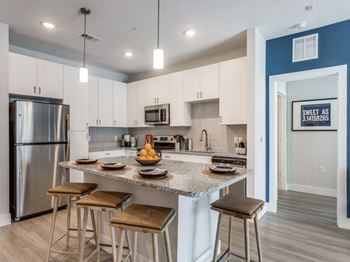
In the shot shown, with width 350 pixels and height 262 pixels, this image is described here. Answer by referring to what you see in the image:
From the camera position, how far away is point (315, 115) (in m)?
4.43

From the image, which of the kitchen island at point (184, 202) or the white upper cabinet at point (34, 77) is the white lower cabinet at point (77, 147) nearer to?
the white upper cabinet at point (34, 77)

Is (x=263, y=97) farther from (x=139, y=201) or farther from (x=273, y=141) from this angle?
(x=139, y=201)

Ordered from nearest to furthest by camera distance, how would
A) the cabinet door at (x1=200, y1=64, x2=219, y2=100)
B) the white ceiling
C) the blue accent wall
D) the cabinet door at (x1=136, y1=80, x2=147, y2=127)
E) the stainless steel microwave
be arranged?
the white ceiling, the blue accent wall, the cabinet door at (x1=200, y1=64, x2=219, y2=100), the stainless steel microwave, the cabinet door at (x1=136, y1=80, x2=147, y2=127)

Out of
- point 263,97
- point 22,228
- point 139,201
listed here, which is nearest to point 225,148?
point 263,97

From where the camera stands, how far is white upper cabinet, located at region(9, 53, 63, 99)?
10.6ft

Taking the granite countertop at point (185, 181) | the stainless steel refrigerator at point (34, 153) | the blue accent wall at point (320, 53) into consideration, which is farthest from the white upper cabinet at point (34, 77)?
the blue accent wall at point (320, 53)

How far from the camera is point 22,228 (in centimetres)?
288

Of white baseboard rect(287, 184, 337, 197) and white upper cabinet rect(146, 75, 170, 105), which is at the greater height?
white upper cabinet rect(146, 75, 170, 105)

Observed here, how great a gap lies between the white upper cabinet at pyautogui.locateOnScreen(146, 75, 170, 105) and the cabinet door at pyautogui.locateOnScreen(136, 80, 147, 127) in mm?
118

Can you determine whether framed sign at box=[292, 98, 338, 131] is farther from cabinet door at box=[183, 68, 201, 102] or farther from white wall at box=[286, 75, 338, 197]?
cabinet door at box=[183, 68, 201, 102]

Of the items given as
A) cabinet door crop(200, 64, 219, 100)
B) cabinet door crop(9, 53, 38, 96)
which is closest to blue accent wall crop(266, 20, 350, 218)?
cabinet door crop(200, 64, 219, 100)

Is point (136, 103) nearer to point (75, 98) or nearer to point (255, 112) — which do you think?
point (75, 98)

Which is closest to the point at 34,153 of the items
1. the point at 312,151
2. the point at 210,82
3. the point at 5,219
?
the point at 5,219

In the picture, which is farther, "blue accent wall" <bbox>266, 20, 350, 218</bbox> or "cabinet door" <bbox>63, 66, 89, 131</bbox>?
"cabinet door" <bbox>63, 66, 89, 131</bbox>
